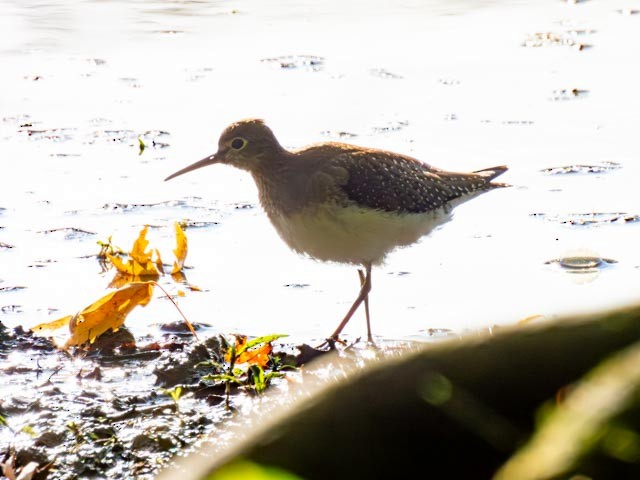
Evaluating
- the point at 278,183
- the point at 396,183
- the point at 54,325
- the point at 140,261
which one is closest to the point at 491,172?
the point at 396,183

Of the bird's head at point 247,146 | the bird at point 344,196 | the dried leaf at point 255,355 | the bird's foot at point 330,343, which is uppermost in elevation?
the bird's head at point 247,146

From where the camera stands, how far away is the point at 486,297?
562cm

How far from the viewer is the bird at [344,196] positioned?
5.32 meters

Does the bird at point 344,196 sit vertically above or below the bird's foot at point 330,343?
above

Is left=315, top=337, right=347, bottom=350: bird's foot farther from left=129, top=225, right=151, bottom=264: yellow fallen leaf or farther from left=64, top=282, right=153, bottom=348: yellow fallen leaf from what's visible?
left=129, top=225, right=151, bottom=264: yellow fallen leaf

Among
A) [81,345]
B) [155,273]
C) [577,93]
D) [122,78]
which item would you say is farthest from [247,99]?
[81,345]

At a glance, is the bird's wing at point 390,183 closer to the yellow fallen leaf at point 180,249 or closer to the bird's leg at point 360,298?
the bird's leg at point 360,298

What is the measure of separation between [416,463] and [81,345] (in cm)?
410

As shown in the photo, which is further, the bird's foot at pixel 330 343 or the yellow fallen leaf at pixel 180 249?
the yellow fallen leaf at pixel 180 249

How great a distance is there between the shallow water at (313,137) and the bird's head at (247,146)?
62 centimetres

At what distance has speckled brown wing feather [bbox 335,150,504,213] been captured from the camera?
5484 millimetres

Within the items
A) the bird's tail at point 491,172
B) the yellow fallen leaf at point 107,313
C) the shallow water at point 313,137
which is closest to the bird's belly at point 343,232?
→ the shallow water at point 313,137

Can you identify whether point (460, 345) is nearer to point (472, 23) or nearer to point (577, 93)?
point (577, 93)

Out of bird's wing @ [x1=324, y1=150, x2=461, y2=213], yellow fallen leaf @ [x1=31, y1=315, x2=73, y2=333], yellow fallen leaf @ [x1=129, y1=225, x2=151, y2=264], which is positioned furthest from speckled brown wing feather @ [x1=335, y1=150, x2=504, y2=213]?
yellow fallen leaf @ [x1=31, y1=315, x2=73, y2=333]
